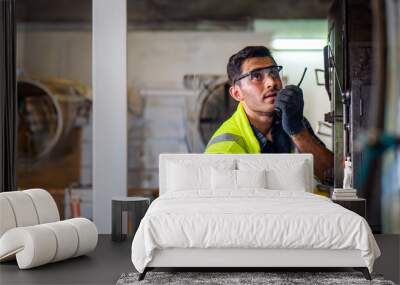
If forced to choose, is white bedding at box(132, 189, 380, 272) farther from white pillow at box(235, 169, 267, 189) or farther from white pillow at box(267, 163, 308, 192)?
white pillow at box(267, 163, 308, 192)

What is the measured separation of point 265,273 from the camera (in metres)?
3.97

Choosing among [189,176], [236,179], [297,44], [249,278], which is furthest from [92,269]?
[297,44]

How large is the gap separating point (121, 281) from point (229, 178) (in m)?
1.91

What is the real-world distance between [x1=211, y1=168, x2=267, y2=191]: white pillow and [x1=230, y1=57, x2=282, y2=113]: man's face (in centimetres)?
102

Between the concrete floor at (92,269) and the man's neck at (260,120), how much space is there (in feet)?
5.83

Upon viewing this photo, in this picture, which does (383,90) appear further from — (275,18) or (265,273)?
(275,18)

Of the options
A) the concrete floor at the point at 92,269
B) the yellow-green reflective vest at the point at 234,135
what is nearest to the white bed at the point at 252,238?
the concrete floor at the point at 92,269

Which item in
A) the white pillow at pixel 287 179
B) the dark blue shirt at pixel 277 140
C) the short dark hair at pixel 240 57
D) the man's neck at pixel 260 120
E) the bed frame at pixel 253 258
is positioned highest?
the short dark hair at pixel 240 57

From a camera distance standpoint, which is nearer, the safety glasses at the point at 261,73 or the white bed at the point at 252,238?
the white bed at the point at 252,238

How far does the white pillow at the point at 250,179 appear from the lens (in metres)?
5.31

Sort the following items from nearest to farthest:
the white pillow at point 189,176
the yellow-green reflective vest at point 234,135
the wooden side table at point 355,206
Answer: the wooden side table at point 355,206, the white pillow at point 189,176, the yellow-green reflective vest at point 234,135

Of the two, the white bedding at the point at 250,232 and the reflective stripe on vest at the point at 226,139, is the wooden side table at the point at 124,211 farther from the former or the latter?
the white bedding at the point at 250,232

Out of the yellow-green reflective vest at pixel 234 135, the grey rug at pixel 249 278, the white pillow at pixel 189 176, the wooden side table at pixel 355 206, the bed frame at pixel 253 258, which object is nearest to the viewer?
the grey rug at pixel 249 278

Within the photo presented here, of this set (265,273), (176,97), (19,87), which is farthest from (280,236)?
(19,87)
